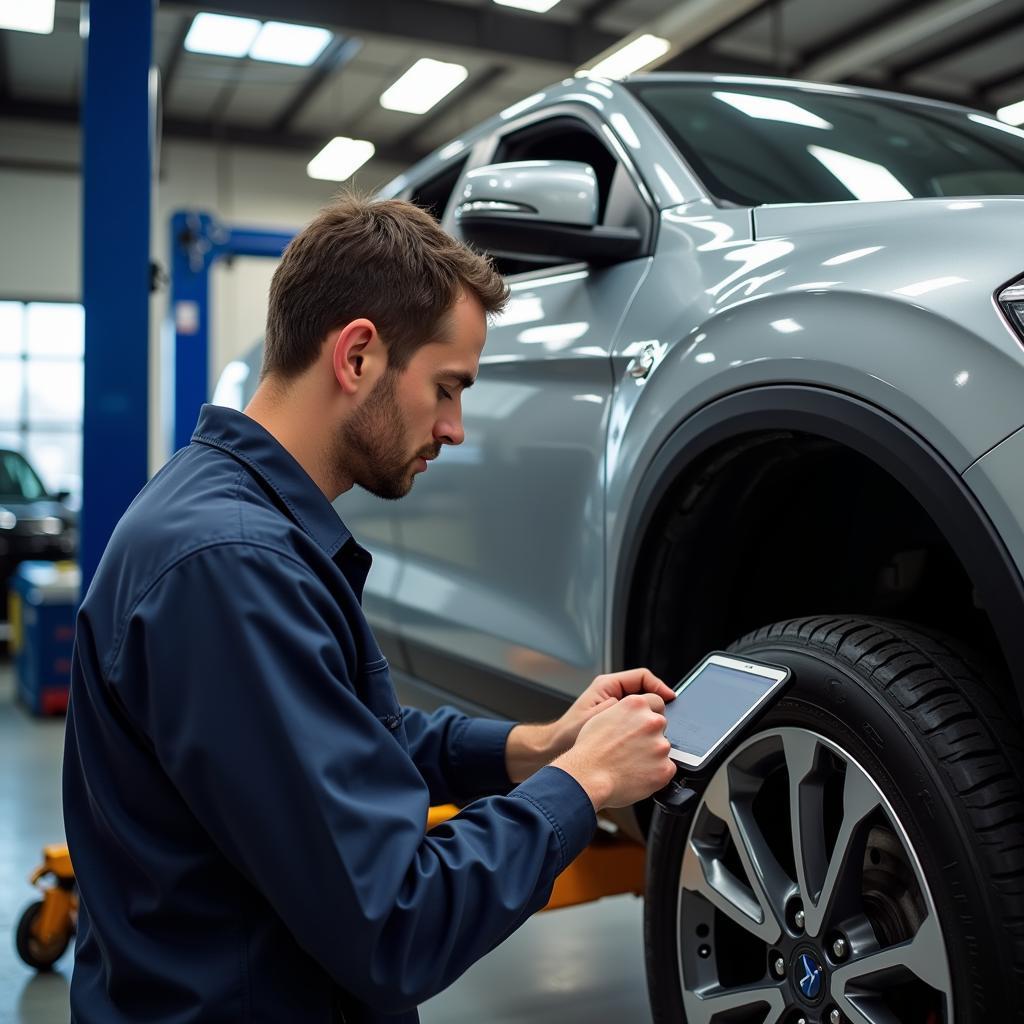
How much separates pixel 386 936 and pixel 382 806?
100 millimetres

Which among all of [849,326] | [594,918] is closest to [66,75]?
[594,918]

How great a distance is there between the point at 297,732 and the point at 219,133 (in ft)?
43.9

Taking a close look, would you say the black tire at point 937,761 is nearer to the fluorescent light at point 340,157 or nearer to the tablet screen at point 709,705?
the tablet screen at point 709,705

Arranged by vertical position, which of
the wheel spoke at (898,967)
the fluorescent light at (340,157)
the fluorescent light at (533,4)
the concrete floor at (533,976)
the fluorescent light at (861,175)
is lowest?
the concrete floor at (533,976)

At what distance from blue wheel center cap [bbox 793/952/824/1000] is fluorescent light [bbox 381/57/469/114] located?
908 cm

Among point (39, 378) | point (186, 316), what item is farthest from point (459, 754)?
point (39, 378)

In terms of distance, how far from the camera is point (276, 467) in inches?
43.0

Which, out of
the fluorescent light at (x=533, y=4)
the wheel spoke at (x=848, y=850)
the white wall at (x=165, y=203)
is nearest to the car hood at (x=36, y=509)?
the fluorescent light at (x=533, y=4)

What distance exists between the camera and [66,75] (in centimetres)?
1166

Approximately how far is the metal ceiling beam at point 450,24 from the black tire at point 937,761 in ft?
25.2

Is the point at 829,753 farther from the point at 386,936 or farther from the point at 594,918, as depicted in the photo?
the point at 594,918

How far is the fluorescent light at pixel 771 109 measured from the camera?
2.08 m

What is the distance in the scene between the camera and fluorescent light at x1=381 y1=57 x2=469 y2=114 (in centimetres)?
959

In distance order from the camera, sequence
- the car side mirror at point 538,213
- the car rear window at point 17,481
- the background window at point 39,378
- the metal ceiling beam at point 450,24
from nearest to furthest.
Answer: the car side mirror at point 538,213, the car rear window at point 17,481, the metal ceiling beam at point 450,24, the background window at point 39,378
